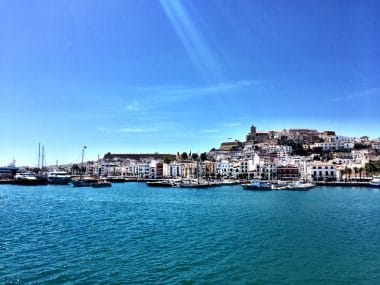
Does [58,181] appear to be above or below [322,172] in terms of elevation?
below

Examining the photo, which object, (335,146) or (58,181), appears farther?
(335,146)

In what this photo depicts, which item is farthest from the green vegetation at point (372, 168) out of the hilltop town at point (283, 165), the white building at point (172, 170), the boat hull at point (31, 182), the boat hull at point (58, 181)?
the boat hull at point (31, 182)

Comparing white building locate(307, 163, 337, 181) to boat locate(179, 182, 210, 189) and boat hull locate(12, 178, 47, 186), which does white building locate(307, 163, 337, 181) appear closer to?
boat locate(179, 182, 210, 189)

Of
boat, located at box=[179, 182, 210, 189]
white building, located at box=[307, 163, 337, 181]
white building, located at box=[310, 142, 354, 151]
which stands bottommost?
boat, located at box=[179, 182, 210, 189]

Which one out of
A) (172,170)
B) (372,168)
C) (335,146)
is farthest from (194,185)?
(335,146)

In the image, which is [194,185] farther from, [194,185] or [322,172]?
[322,172]

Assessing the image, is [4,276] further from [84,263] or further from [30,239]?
[30,239]

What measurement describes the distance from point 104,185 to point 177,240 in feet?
262

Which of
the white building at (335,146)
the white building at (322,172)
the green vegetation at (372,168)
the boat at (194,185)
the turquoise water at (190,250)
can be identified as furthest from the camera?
the white building at (335,146)

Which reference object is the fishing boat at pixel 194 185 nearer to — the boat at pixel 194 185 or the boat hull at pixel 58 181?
the boat at pixel 194 185

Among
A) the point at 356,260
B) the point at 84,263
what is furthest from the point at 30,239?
the point at 356,260

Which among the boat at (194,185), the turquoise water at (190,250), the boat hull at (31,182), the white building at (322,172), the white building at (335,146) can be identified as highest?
the white building at (335,146)

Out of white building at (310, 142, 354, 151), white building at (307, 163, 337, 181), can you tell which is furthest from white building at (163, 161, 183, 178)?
white building at (310, 142, 354, 151)

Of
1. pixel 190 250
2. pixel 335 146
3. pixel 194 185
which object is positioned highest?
pixel 335 146
